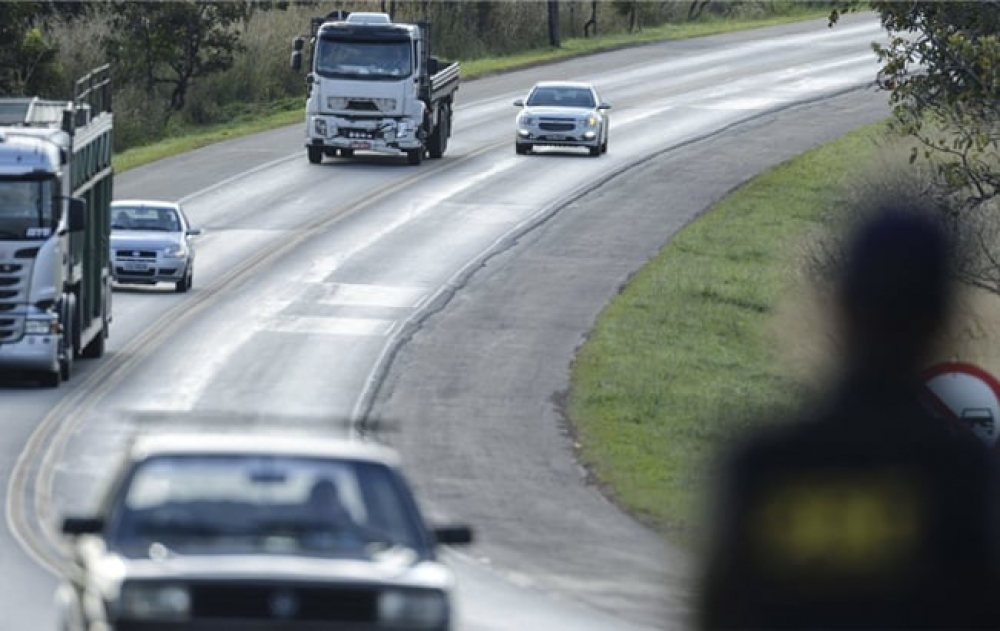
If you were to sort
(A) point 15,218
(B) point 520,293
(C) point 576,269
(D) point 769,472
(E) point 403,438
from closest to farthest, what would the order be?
1. (D) point 769,472
2. (E) point 403,438
3. (A) point 15,218
4. (B) point 520,293
5. (C) point 576,269

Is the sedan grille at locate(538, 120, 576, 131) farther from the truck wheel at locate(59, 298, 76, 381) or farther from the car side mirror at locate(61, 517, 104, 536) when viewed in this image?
the car side mirror at locate(61, 517, 104, 536)

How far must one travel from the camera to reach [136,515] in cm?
953

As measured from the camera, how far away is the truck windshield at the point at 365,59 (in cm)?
4891

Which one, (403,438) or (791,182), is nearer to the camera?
(403,438)

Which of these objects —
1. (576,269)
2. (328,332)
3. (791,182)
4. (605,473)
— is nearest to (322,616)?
(605,473)

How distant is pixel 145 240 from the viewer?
117ft

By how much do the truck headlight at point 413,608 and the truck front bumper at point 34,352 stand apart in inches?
727

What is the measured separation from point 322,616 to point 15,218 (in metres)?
18.4

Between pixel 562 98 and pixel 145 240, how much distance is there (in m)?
20.2

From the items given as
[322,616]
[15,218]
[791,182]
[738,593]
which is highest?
[738,593]

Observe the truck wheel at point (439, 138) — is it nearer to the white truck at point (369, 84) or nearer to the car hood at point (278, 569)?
the white truck at point (369, 84)

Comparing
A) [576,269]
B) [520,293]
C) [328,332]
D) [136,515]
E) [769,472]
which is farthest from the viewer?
[576,269]

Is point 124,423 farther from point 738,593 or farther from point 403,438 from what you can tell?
point 738,593

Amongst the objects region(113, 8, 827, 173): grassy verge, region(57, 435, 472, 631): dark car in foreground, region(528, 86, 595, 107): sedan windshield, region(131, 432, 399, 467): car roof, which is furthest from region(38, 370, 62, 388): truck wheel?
region(528, 86, 595, 107): sedan windshield
